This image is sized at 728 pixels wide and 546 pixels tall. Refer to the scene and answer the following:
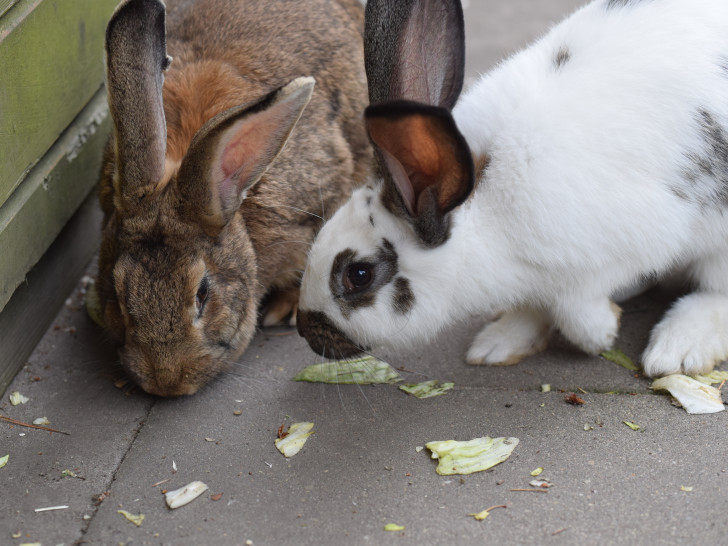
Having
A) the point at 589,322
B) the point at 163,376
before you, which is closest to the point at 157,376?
the point at 163,376

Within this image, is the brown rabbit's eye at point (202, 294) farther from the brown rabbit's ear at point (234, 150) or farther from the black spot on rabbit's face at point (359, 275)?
the black spot on rabbit's face at point (359, 275)

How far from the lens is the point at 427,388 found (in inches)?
143

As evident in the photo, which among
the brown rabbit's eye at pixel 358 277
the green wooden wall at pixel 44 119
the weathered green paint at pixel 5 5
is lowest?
the brown rabbit's eye at pixel 358 277

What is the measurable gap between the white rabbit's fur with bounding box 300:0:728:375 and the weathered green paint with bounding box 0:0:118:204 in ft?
4.47

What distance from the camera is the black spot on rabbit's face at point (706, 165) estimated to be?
3.21 meters

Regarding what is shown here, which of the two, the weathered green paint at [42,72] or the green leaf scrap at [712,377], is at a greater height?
the weathered green paint at [42,72]

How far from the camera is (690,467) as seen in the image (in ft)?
9.95

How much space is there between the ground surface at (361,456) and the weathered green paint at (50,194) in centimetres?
52

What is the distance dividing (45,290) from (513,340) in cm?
223

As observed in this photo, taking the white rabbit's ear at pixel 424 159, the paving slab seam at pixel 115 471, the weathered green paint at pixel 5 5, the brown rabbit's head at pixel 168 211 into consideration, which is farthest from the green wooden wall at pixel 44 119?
the white rabbit's ear at pixel 424 159

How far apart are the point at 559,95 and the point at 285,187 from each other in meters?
1.35

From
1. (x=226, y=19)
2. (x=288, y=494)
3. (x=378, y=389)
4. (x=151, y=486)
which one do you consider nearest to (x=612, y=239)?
(x=378, y=389)

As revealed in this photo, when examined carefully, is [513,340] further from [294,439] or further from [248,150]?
[248,150]

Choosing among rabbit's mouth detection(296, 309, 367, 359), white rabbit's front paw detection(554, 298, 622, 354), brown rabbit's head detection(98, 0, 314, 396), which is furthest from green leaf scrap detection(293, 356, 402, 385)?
white rabbit's front paw detection(554, 298, 622, 354)
